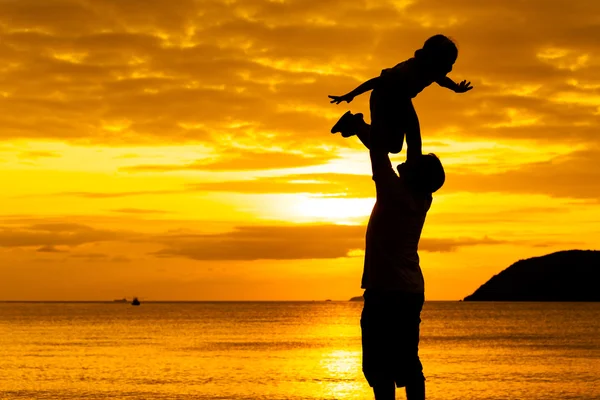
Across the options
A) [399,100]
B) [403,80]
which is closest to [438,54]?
[403,80]

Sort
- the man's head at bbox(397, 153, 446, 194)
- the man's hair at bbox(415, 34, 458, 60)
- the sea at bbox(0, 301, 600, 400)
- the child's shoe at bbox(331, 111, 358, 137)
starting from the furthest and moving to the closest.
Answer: the sea at bbox(0, 301, 600, 400) < the child's shoe at bbox(331, 111, 358, 137) < the man's head at bbox(397, 153, 446, 194) < the man's hair at bbox(415, 34, 458, 60)

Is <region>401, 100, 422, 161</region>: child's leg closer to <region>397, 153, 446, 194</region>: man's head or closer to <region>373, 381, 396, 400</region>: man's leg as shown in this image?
<region>397, 153, 446, 194</region>: man's head

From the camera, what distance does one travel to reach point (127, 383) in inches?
2132

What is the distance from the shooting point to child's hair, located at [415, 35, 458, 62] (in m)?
6.45

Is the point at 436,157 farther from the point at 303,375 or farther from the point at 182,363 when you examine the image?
the point at 182,363

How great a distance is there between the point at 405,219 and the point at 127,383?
49.7 meters

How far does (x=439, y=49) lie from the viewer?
6.53 m

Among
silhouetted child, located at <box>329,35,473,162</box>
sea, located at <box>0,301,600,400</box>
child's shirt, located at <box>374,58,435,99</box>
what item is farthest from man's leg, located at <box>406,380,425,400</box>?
sea, located at <box>0,301,600,400</box>

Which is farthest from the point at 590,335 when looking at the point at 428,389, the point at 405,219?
the point at 405,219

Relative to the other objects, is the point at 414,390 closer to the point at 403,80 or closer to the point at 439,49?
the point at 403,80

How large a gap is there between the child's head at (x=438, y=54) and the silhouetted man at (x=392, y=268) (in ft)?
2.00

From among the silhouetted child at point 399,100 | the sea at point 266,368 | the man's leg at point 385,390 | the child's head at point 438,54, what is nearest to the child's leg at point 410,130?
the silhouetted child at point 399,100

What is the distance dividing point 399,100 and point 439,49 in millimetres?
443

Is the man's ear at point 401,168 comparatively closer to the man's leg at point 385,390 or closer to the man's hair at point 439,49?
the man's hair at point 439,49
